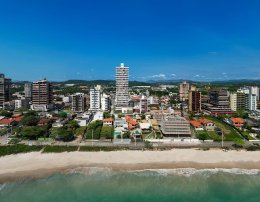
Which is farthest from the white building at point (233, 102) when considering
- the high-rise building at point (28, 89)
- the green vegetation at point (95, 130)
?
the high-rise building at point (28, 89)

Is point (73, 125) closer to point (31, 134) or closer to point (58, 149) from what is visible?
point (31, 134)

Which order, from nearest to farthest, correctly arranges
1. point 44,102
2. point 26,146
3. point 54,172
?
1. point 54,172
2. point 26,146
3. point 44,102

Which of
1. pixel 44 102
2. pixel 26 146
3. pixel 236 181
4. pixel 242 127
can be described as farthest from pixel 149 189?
pixel 44 102

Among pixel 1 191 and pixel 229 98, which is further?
pixel 229 98

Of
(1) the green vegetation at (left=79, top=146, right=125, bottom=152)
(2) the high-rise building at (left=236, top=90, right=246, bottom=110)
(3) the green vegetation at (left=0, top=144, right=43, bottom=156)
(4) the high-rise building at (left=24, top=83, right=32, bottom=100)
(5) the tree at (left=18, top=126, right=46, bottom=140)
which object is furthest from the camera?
(4) the high-rise building at (left=24, top=83, right=32, bottom=100)

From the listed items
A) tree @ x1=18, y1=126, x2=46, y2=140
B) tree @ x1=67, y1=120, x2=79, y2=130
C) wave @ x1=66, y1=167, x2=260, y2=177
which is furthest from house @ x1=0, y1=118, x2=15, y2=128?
wave @ x1=66, y1=167, x2=260, y2=177

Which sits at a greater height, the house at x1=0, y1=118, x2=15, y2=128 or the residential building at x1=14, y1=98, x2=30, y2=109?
the residential building at x1=14, y1=98, x2=30, y2=109

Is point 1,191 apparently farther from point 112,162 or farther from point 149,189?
point 149,189

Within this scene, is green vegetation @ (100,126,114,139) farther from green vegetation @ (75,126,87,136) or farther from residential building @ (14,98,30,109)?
residential building @ (14,98,30,109)
